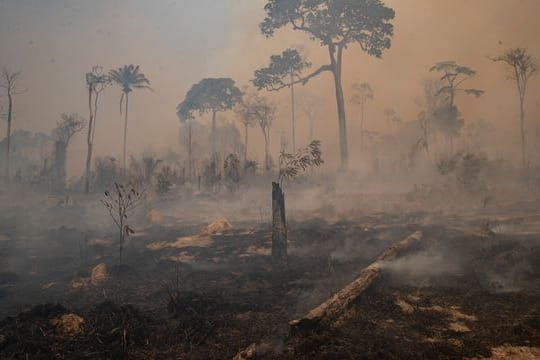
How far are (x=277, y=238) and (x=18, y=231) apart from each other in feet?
52.0

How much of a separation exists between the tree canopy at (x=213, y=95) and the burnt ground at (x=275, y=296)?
103ft

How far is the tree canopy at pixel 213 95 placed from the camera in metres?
44.4

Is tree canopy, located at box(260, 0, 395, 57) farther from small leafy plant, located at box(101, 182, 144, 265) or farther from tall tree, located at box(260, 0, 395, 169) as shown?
small leafy plant, located at box(101, 182, 144, 265)

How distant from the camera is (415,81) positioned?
77125 mm

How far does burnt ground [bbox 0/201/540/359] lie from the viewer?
231 inches

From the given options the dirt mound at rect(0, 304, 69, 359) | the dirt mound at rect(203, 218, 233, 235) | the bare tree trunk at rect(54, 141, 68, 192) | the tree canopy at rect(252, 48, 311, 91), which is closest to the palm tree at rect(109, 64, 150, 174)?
the bare tree trunk at rect(54, 141, 68, 192)

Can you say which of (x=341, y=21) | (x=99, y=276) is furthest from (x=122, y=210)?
(x=341, y=21)

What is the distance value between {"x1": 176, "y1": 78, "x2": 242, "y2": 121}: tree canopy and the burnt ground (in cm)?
3154

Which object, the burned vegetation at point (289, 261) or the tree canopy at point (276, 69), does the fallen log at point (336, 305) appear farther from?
the tree canopy at point (276, 69)

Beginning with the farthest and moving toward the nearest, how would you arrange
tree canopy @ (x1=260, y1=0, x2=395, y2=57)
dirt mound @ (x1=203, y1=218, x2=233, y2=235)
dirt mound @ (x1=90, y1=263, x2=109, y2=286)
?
tree canopy @ (x1=260, y1=0, x2=395, y2=57) < dirt mound @ (x1=203, y1=218, x2=233, y2=235) < dirt mound @ (x1=90, y1=263, x2=109, y2=286)

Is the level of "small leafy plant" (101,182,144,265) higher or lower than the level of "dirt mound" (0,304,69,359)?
higher

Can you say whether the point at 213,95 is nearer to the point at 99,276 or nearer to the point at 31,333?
the point at 99,276

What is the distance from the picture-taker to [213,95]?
147ft

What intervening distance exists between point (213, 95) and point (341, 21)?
757 inches
